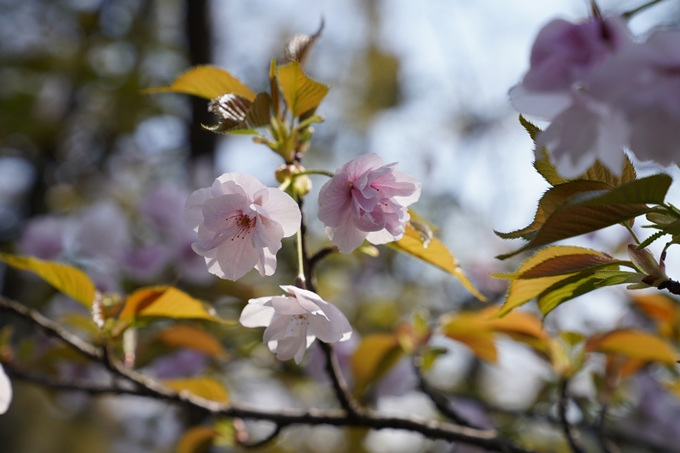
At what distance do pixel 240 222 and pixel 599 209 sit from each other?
0.34 m

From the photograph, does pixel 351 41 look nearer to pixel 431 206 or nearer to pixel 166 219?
pixel 431 206

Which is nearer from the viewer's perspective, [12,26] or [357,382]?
[357,382]

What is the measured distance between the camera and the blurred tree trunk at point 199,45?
2.42m

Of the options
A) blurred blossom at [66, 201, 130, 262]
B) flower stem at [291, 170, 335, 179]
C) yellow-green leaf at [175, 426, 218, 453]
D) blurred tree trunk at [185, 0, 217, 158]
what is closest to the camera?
flower stem at [291, 170, 335, 179]

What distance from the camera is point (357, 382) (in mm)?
1142

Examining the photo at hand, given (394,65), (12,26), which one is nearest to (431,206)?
(394,65)

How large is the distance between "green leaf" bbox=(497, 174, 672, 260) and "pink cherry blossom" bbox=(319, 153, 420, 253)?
147mm

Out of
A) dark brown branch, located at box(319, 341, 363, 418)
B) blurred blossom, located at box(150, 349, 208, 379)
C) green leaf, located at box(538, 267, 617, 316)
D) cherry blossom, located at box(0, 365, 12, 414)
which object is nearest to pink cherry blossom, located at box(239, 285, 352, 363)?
dark brown branch, located at box(319, 341, 363, 418)

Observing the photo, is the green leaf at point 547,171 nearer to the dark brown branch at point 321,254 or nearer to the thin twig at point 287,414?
the dark brown branch at point 321,254

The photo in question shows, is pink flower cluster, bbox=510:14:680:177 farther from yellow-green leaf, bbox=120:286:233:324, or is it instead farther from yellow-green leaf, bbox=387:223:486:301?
yellow-green leaf, bbox=120:286:233:324

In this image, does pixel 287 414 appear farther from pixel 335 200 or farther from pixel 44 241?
pixel 44 241

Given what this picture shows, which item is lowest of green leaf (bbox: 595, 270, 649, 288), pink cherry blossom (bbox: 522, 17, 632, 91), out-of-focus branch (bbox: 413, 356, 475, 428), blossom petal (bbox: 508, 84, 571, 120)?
out-of-focus branch (bbox: 413, 356, 475, 428)

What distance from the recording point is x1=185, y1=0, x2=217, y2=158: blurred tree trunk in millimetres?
2418

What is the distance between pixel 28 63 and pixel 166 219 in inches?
80.9
